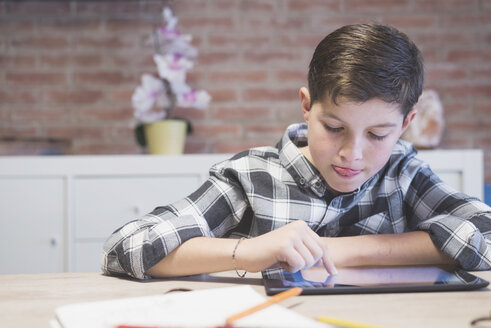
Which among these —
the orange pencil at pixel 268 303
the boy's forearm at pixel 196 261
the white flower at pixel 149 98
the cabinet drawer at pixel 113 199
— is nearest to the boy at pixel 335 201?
the boy's forearm at pixel 196 261

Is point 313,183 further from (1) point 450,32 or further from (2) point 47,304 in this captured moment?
(1) point 450,32

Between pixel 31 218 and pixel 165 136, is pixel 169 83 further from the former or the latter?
pixel 31 218

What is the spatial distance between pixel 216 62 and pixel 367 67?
1514 mm

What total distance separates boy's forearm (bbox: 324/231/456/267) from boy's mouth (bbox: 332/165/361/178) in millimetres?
115

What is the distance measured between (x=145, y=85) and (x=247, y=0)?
2.19ft

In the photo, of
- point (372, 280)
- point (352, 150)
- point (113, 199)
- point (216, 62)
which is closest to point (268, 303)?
point (372, 280)

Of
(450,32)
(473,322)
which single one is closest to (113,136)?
(450,32)

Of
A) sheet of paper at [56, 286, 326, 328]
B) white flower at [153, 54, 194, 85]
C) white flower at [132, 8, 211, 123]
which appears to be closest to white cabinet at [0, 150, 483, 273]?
white flower at [132, 8, 211, 123]

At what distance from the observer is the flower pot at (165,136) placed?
2.04 m

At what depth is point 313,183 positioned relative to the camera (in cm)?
104

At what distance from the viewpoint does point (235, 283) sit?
766mm

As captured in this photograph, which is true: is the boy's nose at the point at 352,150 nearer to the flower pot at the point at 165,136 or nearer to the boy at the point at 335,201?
the boy at the point at 335,201

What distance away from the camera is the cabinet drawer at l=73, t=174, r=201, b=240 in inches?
76.7

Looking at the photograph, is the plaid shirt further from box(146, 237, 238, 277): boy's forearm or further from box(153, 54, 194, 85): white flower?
box(153, 54, 194, 85): white flower
